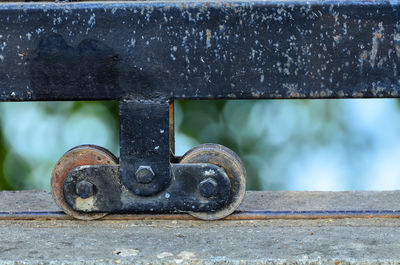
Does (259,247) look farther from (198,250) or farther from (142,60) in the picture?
(142,60)

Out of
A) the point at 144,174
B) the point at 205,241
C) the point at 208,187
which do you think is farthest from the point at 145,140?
the point at 205,241

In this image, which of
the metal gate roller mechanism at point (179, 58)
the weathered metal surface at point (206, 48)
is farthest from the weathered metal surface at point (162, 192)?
the weathered metal surface at point (206, 48)

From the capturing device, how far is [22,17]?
212 cm

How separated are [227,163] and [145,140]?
26 centimetres

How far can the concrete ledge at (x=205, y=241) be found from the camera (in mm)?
1885

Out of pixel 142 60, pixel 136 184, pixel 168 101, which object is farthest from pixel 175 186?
pixel 142 60

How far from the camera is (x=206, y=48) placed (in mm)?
2111

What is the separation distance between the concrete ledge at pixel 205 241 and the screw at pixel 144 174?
0.53 ft

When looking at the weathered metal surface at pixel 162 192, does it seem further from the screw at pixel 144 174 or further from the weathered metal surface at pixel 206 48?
the weathered metal surface at pixel 206 48

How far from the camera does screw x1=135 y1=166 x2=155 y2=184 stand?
2.12m

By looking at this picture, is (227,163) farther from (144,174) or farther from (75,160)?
(75,160)

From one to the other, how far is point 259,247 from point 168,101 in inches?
19.8

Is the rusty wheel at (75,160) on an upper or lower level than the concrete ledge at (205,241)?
upper

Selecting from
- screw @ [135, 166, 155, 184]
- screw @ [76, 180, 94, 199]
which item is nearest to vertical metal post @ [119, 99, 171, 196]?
screw @ [135, 166, 155, 184]
